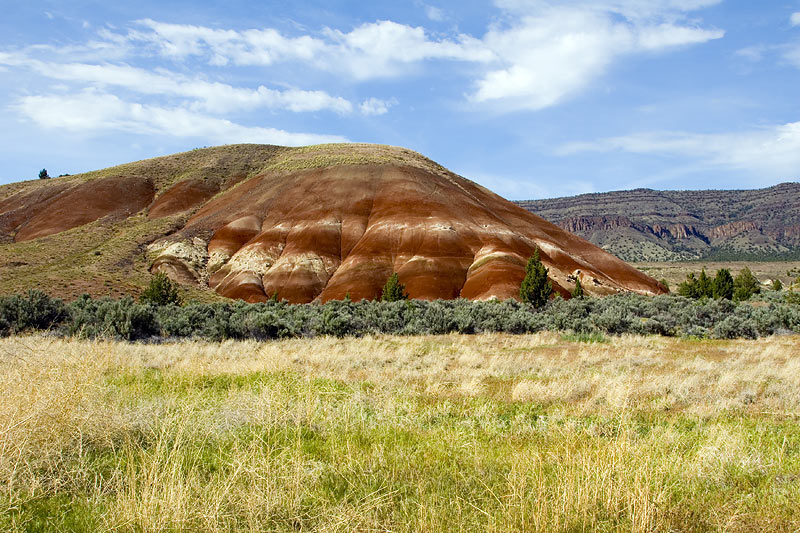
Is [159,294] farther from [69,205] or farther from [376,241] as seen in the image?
[69,205]

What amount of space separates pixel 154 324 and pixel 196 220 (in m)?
48.3

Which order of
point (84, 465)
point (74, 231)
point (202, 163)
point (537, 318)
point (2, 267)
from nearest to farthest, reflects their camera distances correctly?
point (84, 465)
point (537, 318)
point (2, 267)
point (74, 231)
point (202, 163)

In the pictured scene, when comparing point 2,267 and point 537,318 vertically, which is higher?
point 2,267

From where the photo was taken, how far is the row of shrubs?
20.6 metres

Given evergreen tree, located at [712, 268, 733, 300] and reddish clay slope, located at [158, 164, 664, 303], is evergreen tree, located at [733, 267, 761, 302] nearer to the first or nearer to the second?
evergreen tree, located at [712, 268, 733, 300]

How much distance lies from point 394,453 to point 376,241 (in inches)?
2001

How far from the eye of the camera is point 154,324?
21312 mm

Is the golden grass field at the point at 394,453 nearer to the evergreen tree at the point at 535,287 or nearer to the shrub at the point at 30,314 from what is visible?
the shrub at the point at 30,314

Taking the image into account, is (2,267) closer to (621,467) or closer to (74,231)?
(74,231)

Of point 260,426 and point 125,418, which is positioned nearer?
point 125,418

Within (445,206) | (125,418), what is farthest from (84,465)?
(445,206)

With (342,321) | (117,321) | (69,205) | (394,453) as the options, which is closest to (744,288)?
(342,321)

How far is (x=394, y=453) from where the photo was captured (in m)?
5.55

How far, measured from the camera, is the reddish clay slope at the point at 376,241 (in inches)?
1998
